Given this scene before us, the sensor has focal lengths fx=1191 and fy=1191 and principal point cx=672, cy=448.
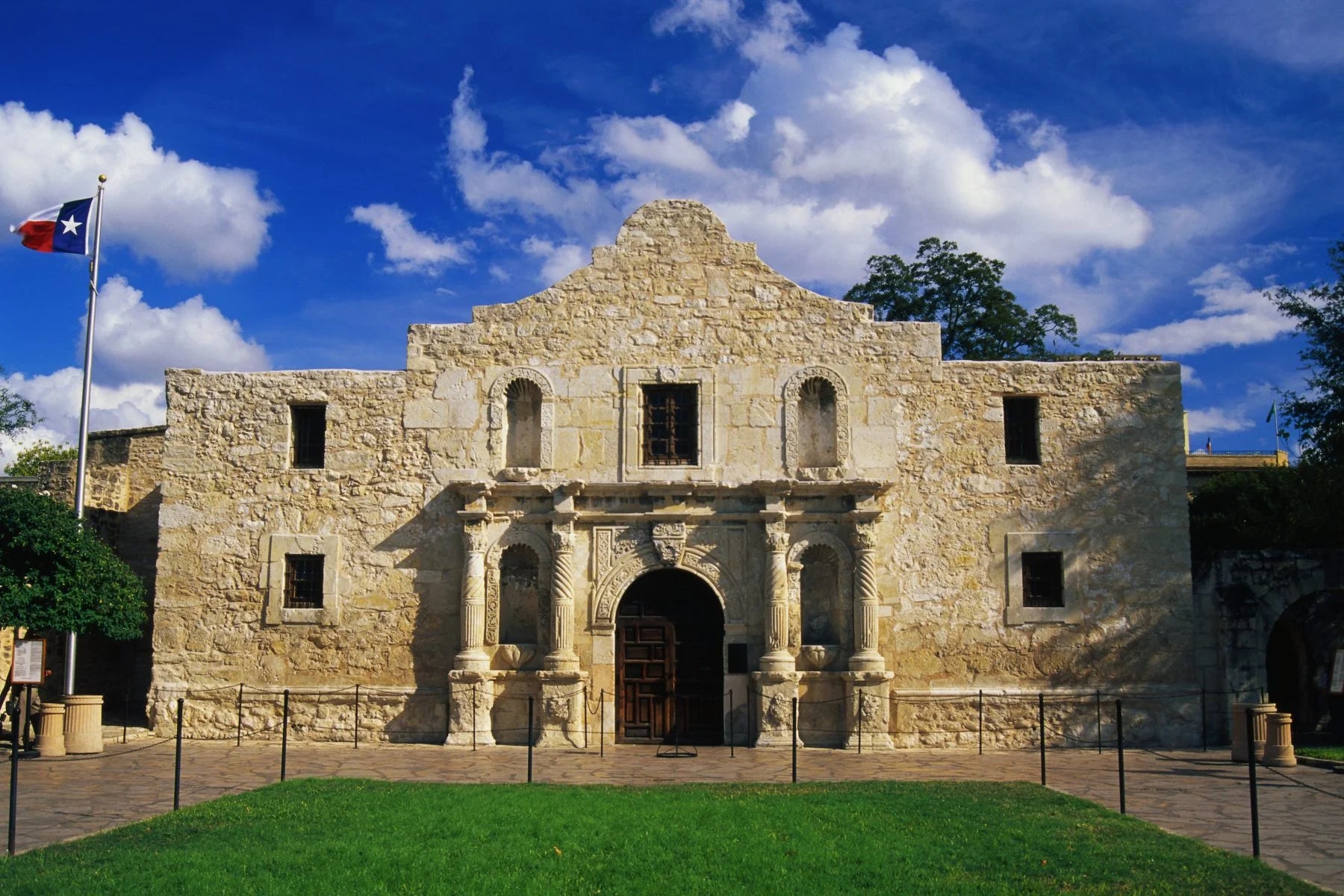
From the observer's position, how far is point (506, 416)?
19.9 meters

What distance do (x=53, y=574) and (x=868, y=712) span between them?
12388mm

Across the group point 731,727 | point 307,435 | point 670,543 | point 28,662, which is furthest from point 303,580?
point 731,727

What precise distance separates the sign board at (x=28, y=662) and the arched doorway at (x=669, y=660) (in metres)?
8.32

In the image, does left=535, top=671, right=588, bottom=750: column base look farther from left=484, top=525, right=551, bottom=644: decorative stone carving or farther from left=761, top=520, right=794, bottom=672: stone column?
left=761, top=520, right=794, bottom=672: stone column

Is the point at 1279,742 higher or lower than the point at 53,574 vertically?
lower

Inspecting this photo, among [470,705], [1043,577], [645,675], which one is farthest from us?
[1043,577]

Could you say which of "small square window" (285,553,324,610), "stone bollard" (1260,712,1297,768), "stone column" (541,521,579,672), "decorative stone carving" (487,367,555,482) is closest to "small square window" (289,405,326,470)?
"small square window" (285,553,324,610)

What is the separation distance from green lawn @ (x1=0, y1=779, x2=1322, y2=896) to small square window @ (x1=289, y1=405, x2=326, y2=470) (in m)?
8.36

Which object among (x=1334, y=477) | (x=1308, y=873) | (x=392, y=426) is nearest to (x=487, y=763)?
(x=392, y=426)

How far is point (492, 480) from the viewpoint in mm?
19422

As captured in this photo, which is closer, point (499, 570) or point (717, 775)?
point (717, 775)

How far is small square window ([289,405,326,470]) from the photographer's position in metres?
20.2

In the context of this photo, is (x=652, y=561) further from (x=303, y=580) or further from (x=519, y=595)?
(x=303, y=580)

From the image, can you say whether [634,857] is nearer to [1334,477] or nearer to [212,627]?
[212,627]
